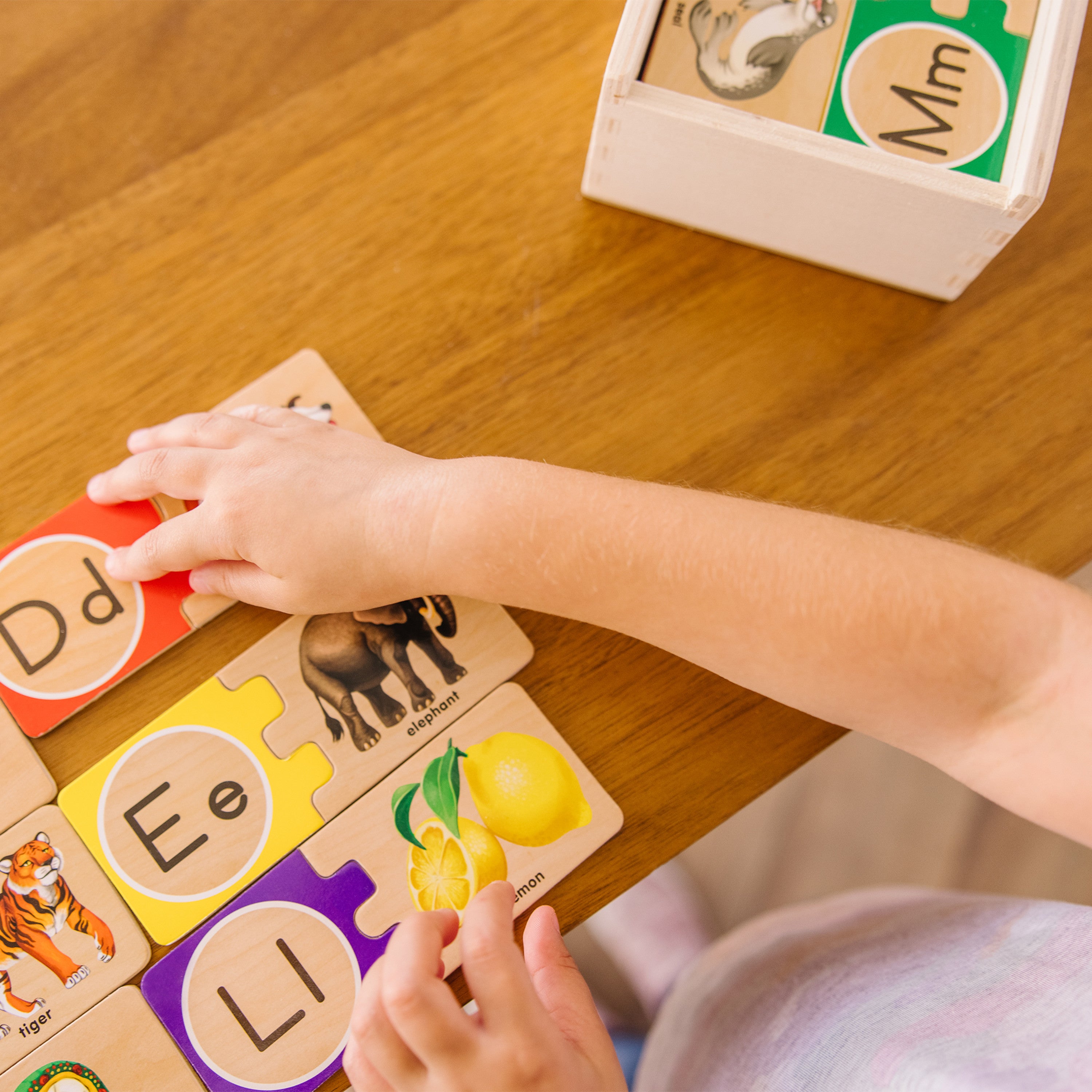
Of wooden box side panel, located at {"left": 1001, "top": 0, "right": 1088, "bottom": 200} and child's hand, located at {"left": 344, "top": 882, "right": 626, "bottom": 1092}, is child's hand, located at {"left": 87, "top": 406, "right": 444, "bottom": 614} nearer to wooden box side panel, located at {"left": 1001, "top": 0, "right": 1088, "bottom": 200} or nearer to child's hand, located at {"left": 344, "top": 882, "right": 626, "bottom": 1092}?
child's hand, located at {"left": 344, "top": 882, "right": 626, "bottom": 1092}

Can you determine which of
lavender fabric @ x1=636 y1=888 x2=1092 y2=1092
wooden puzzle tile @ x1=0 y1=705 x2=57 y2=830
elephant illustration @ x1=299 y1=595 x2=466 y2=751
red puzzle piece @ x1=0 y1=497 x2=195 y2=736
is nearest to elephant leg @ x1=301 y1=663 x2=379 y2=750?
elephant illustration @ x1=299 y1=595 x2=466 y2=751

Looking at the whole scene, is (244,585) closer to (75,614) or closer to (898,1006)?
(75,614)

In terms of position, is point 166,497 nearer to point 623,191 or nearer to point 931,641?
point 623,191

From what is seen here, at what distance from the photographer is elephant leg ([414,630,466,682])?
0.60 meters

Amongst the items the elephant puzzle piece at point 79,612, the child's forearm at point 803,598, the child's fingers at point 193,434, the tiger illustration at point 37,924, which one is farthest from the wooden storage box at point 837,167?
the tiger illustration at point 37,924

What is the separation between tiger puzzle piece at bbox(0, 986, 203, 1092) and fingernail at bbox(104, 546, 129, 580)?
304mm

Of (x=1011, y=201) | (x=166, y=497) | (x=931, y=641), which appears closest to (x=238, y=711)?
(x=166, y=497)

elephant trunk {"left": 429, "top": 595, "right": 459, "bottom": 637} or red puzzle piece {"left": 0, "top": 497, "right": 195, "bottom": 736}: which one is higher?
red puzzle piece {"left": 0, "top": 497, "right": 195, "bottom": 736}

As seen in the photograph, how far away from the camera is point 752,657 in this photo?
1.80 feet

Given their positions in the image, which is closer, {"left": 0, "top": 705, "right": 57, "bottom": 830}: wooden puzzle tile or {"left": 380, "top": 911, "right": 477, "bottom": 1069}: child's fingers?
{"left": 380, "top": 911, "right": 477, "bottom": 1069}: child's fingers

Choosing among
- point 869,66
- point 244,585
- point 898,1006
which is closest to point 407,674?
point 244,585

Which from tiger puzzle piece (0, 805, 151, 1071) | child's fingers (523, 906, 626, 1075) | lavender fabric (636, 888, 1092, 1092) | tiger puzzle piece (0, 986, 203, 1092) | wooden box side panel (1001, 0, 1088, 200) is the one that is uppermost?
wooden box side panel (1001, 0, 1088, 200)

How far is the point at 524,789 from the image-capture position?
583 millimetres

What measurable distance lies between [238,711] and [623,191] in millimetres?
514
